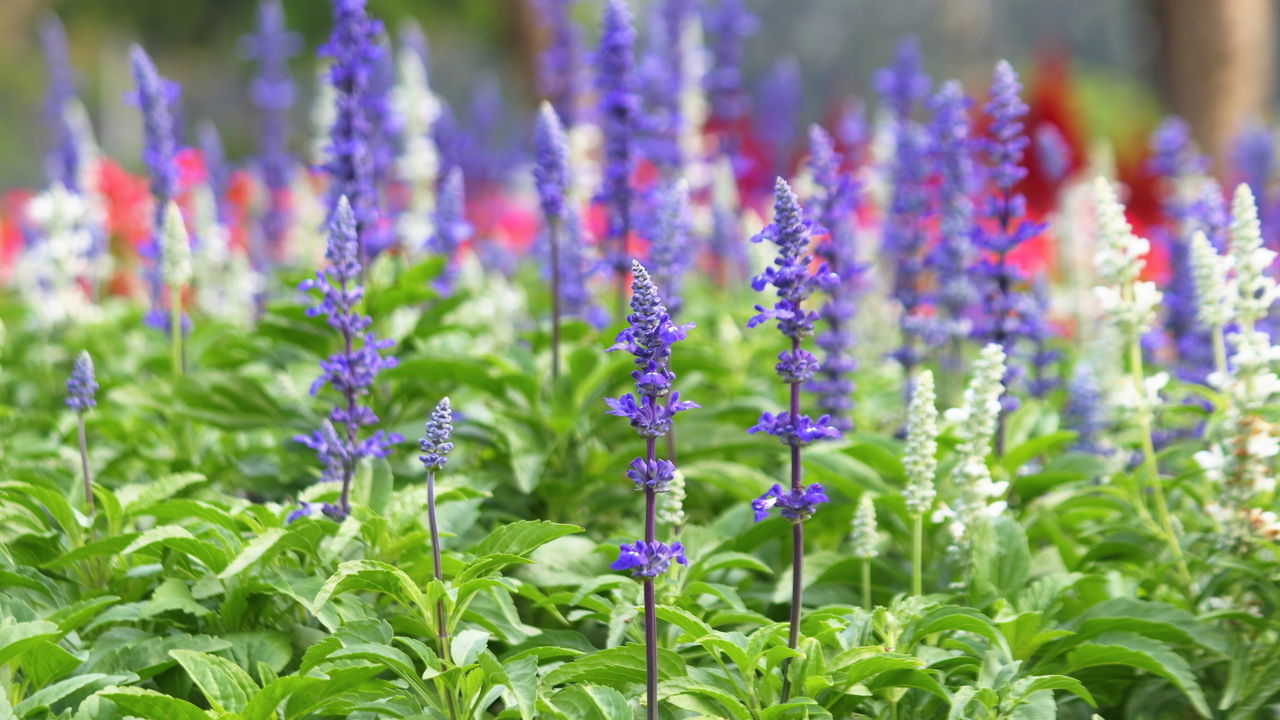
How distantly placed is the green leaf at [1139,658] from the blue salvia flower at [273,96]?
565 cm

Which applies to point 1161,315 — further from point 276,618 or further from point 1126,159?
point 1126,159

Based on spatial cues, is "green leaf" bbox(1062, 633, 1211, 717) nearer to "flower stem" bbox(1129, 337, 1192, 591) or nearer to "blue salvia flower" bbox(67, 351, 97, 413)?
"flower stem" bbox(1129, 337, 1192, 591)

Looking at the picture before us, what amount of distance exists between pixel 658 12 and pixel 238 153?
15094 millimetres

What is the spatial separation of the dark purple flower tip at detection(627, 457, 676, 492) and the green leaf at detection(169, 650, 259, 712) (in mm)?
1070

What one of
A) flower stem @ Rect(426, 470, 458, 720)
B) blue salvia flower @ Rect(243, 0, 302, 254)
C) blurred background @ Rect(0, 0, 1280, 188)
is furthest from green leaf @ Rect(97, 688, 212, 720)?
blurred background @ Rect(0, 0, 1280, 188)

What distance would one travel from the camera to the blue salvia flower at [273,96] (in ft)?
23.2

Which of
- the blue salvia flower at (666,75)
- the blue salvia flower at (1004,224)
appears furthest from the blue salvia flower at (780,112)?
the blue salvia flower at (1004,224)

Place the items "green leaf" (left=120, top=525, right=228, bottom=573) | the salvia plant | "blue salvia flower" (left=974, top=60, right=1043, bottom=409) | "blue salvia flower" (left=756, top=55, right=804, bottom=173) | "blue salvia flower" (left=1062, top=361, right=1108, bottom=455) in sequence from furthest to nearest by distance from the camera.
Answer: "blue salvia flower" (left=756, top=55, right=804, bottom=173), "blue salvia flower" (left=1062, top=361, right=1108, bottom=455), "blue salvia flower" (left=974, top=60, right=1043, bottom=409), "green leaf" (left=120, top=525, right=228, bottom=573), the salvia plant

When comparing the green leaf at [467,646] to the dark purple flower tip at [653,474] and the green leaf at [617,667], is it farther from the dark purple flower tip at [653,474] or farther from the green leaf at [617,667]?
the dark purple flower tip at [653,474]

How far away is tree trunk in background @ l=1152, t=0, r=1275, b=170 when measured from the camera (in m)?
11.0

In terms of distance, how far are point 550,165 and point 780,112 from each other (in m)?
3.95

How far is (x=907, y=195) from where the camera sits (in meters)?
5.41

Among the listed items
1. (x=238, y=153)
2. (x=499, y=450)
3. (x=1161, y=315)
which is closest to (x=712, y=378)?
(x=499, y=450)

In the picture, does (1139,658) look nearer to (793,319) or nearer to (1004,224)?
(793,319)
